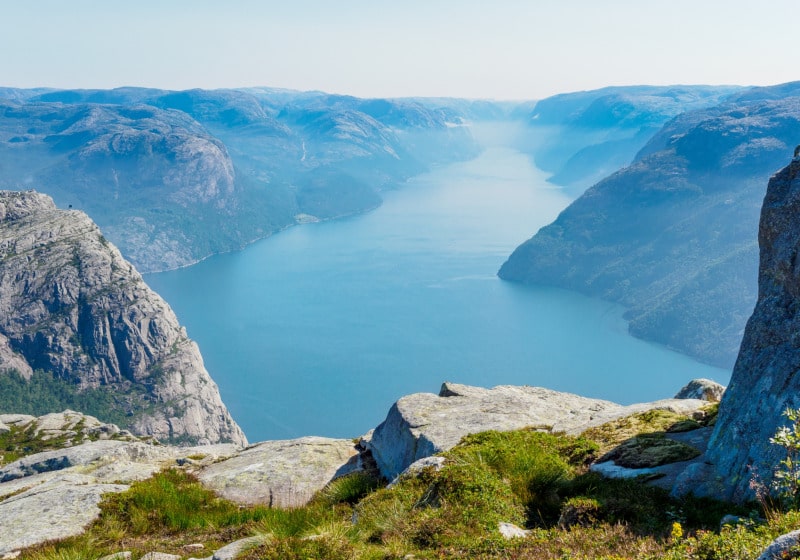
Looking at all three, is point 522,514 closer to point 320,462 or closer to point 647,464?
point 647,464

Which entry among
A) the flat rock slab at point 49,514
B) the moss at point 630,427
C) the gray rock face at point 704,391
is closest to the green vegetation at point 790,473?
the moss at point 630,427

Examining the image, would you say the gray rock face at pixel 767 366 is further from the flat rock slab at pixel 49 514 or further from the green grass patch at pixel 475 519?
the flat rock slab at pixel 49 514

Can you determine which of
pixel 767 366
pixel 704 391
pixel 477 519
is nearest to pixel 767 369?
pixel 767 366

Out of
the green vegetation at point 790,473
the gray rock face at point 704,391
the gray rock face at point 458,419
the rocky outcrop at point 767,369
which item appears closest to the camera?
the green vegetation at point 790,473

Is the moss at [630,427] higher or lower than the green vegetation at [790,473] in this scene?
lower

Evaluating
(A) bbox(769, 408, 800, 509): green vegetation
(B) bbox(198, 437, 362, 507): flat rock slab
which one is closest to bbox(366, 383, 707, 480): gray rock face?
(B) bbox(198, 437, 362, 507): flat rock slab

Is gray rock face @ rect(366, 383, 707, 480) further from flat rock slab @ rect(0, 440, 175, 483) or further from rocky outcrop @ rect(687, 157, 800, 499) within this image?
flat rock slab @ rect(0, 440, 175, 483)
